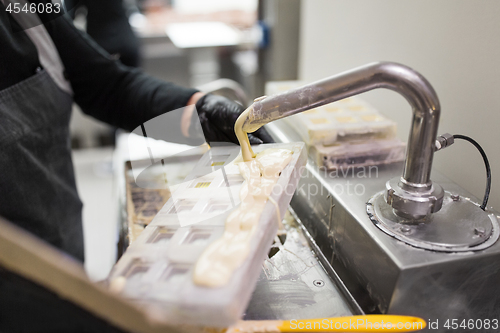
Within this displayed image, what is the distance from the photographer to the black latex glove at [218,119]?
39.2 inches

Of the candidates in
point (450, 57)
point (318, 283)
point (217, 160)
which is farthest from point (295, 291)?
point (450, 57)

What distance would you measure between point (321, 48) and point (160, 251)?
4.24 ft

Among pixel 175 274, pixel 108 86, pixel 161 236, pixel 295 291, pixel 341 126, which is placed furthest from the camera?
pixel 108 86

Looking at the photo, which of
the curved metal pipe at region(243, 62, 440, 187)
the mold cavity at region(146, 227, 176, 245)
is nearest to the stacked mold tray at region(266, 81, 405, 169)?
the curved metal pipe at region(243, 62, 440, 187)

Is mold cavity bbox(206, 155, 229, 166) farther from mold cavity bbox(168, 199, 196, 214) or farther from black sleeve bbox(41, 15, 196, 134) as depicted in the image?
black sleeve bbox(41, 15, 196, 134)

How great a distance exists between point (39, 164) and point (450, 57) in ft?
3.87

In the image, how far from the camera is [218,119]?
103cm

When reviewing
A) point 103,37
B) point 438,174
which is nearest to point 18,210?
point 438,174

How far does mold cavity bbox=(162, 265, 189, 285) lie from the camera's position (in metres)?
0.52

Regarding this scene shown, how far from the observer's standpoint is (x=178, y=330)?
416mm

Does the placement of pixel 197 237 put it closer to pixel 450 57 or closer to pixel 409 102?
pixel 409 102

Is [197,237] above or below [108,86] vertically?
below

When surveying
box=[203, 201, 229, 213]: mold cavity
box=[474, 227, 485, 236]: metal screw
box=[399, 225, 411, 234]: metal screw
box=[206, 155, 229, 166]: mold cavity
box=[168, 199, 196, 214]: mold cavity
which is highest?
box=[206, 155, 229, 166]: mold cavity

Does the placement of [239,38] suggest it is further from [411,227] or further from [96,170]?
[411,227]
